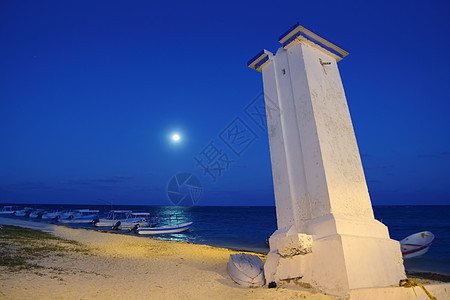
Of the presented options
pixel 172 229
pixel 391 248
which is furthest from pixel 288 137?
pixel 172 229

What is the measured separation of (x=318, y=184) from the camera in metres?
4.75

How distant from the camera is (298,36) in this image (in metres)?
5.65

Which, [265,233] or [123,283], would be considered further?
[265,233]

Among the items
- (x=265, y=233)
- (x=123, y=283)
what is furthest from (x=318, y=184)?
(x=265, y=233)

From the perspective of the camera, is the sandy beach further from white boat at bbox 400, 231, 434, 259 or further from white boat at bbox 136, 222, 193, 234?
white boat at bbox 136, 222, 193, 234

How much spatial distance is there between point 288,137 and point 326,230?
2188mm

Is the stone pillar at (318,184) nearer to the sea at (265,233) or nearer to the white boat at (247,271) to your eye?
the white boat at (247,271)

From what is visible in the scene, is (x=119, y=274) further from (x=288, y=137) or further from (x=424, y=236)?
(x=424, y=236)

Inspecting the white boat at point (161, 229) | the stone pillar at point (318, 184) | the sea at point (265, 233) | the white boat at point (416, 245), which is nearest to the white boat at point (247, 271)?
Result: the stone pillar at point (318, 184)

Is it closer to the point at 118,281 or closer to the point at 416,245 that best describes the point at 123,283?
the point at 118,281

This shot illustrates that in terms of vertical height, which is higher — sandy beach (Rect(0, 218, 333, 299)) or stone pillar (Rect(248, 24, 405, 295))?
stone pillar (Rect(248, 24, 405, 295))

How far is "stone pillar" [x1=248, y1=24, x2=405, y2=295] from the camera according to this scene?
13.6 feet

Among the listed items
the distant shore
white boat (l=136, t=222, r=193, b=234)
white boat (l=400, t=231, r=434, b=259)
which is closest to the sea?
white boat (l=400, t=231, r=434, b=259)

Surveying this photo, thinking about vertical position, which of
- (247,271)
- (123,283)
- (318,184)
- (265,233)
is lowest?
(265,233)
